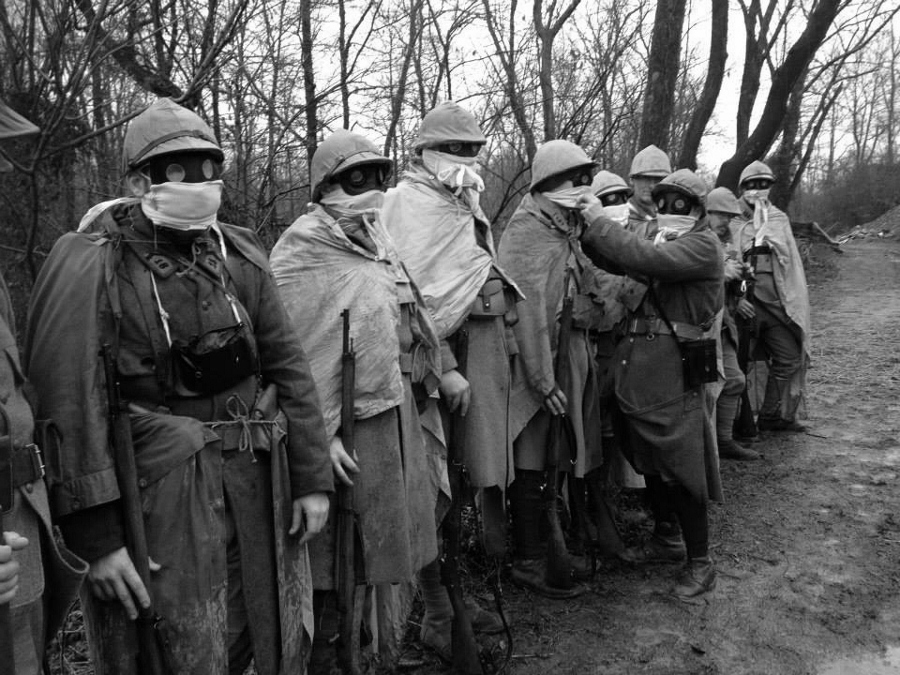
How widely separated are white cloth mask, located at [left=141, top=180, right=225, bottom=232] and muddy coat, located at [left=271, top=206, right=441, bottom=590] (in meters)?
0.72

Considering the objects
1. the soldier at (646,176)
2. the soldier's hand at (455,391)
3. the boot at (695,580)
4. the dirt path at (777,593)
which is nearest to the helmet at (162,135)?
the soldier's hand at (455,391)

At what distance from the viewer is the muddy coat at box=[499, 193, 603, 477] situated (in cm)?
399

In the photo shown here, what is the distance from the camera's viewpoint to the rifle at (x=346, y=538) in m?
2.82

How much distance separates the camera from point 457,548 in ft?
11.5

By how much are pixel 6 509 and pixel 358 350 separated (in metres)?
1.45

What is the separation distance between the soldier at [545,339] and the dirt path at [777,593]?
12.9 inches

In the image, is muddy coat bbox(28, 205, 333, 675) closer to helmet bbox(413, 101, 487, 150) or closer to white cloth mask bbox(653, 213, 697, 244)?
helmet bbox(413, 101, 487, 150)

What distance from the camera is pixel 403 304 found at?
3.23m

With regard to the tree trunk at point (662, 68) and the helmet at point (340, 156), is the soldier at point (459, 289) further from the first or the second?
the tree trunk at point (662, 68)

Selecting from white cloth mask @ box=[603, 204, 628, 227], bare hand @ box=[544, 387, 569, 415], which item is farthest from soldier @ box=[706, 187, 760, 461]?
bare hand @ box=[544, 387, 569, 415]

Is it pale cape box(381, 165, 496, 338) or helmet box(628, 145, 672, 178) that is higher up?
helmet box(628, 145, 672, 178)

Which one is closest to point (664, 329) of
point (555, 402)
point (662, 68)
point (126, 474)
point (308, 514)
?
point (555, 402)

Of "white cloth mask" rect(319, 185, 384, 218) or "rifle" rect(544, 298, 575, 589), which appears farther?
"rifle" rect(544, 298, 575, 589)

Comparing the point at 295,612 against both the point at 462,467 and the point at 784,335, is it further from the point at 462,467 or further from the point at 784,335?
the point at 784,335
